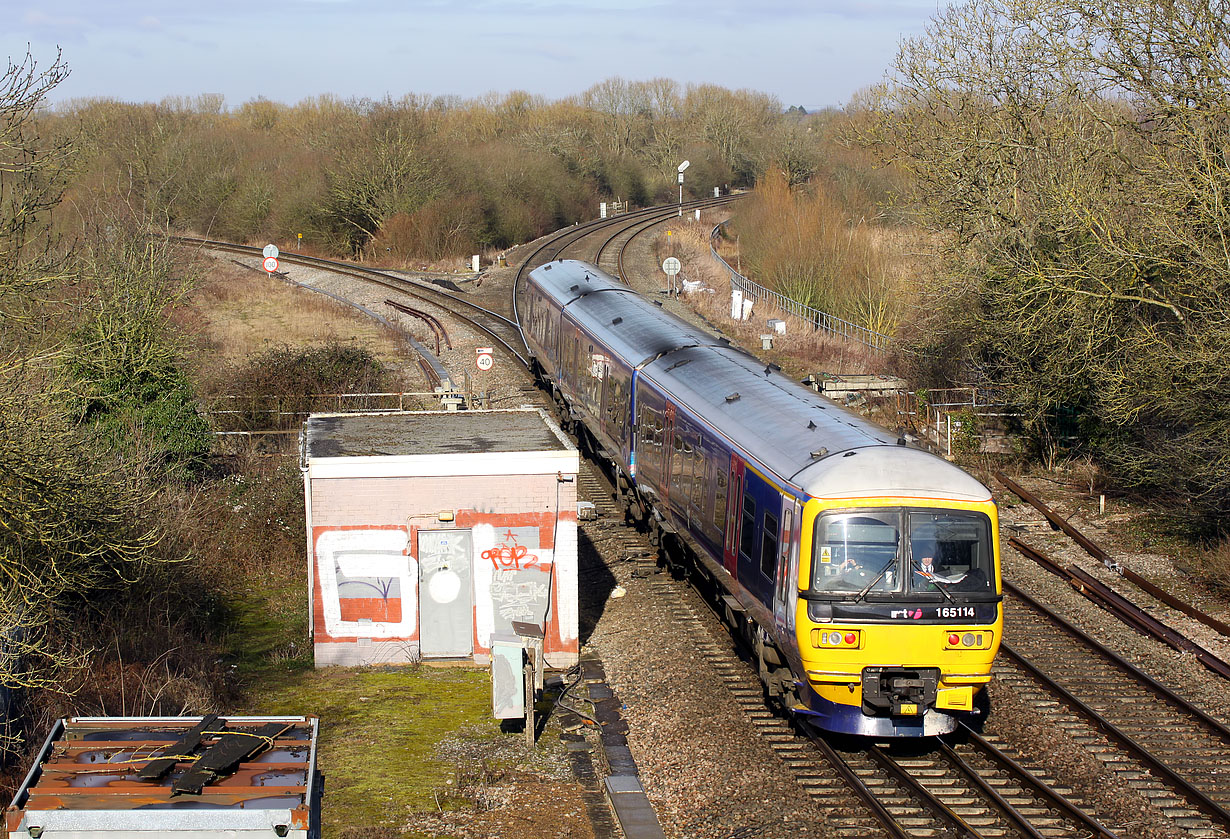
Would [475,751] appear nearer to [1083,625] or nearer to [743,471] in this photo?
[743,471]

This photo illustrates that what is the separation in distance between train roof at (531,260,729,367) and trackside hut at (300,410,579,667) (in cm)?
467

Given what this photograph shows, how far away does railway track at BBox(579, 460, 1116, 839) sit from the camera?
861 cm

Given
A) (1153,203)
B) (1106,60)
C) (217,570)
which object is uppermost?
(1106,60)

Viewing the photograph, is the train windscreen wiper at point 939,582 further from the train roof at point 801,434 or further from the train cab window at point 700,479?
the train cab window at point 700,479

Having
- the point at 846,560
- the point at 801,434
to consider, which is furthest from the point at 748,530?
the point at 846,560

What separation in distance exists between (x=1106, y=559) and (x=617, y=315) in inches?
341

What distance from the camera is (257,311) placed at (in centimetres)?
3481

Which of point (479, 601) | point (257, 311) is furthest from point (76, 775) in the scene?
point (257, 311)

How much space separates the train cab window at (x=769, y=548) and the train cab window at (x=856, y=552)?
85 cm

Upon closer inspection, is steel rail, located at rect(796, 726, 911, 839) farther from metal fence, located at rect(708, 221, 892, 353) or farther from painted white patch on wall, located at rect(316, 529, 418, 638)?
metal fence, located at rect(708, 221, 892, 353)

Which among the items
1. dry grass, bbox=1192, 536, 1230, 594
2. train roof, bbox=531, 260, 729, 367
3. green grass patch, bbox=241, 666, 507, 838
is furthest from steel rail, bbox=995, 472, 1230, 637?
green grass patch, bbox=241, 666, 507, 838

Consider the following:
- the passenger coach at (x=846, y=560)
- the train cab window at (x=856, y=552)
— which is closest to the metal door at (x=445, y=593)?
the passenger coach at (x=846, y=560)

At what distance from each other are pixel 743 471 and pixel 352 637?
15.0 ft

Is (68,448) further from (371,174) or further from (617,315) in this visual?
(371,174)
